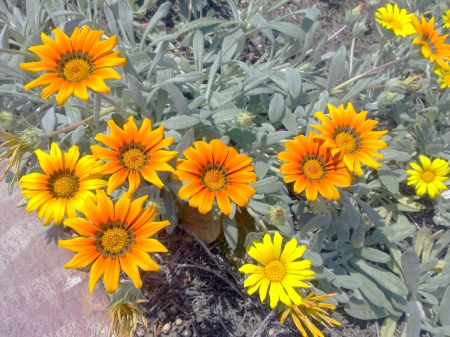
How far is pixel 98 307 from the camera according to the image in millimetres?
2238

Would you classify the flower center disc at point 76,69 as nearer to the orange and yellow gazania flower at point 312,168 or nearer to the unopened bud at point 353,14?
the orange and yellow gazania flower at point 312,168

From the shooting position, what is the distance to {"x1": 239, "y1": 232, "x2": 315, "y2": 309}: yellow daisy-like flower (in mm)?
1824

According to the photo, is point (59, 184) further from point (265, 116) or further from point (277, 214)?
point (265, 116)

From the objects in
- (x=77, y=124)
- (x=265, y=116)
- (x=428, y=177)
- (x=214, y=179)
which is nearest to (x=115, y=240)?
(x=214, y=179)

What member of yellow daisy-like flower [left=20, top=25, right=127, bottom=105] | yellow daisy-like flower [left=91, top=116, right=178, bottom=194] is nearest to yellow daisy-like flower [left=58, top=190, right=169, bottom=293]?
yellow daisy-like flower [left=91, top=116, right=178, bottom=194]

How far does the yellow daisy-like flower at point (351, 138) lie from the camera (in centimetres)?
181

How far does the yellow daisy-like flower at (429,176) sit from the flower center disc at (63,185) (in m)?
2.16

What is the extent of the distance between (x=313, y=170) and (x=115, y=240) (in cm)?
96

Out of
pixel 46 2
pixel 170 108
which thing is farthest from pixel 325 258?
pixel 46 2

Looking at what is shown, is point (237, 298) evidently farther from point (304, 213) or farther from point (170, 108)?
point (170, 108)

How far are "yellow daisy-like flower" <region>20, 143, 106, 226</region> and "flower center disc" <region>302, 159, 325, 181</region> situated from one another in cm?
94

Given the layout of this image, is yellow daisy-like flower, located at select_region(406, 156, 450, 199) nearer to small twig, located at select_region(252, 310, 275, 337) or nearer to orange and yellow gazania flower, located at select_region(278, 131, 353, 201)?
orange and yellow gazania flower, located at select_region(278, 131, 353, 201)

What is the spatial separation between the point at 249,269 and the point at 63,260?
46.8 inches

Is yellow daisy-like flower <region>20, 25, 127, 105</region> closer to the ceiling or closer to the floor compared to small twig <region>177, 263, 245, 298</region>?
closer to the ceiling
